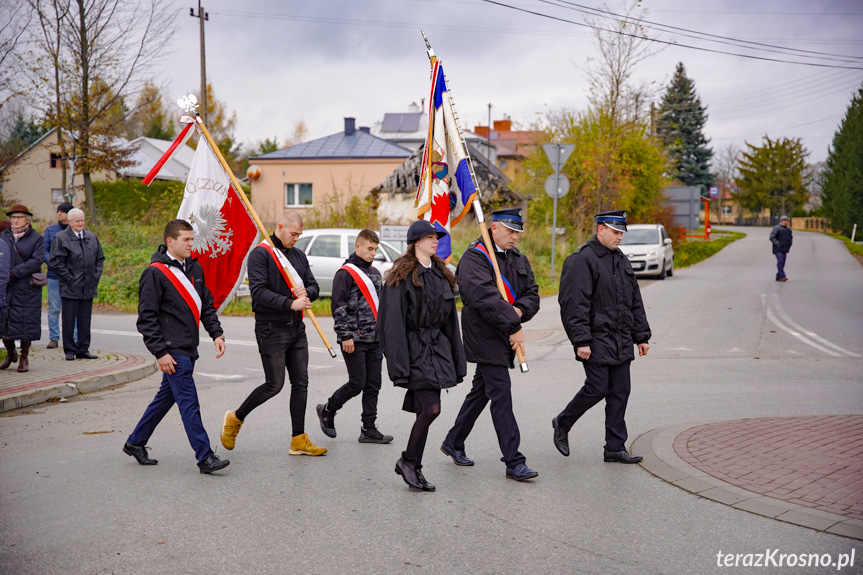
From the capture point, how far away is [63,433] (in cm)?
729

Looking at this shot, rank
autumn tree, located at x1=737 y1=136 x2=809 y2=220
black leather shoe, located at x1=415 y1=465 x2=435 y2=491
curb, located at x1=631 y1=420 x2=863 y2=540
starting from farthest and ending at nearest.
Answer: autumn tree, located at x1=737 y1=136 x2=809 y2=220
black leather shoe, located at x1=415 y1=465 x2=435 y2=491
curb, located at x1=631 y1=420 x2=863 y2=540

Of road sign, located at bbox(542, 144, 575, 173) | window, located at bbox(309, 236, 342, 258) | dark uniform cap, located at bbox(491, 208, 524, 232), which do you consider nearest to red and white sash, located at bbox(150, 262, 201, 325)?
dark uniform cap, located at bbox(491, 208, 524, 232)

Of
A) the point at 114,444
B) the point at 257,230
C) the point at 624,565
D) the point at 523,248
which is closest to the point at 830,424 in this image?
the point at 624,565

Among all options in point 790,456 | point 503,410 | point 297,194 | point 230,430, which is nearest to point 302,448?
point 230,430

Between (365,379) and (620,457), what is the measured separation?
226 cm

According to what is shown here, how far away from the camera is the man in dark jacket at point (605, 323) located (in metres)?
6.24

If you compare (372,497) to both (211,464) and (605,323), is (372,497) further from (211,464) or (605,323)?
(605,323)

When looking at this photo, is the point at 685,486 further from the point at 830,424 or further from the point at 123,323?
the point at 123,323

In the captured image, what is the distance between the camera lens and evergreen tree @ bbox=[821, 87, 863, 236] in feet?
178

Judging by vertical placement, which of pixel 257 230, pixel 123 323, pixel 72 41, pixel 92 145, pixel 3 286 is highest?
pixel 72 41

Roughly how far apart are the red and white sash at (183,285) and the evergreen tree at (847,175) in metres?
55.9

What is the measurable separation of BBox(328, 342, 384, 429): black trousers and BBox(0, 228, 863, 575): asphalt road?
11.9 inches

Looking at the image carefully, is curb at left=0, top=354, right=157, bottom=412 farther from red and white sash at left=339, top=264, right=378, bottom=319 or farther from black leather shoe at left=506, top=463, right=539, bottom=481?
black leather shoe at left=506, top=463, right=539, bottom=481

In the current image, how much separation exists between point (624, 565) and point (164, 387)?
3633mm
